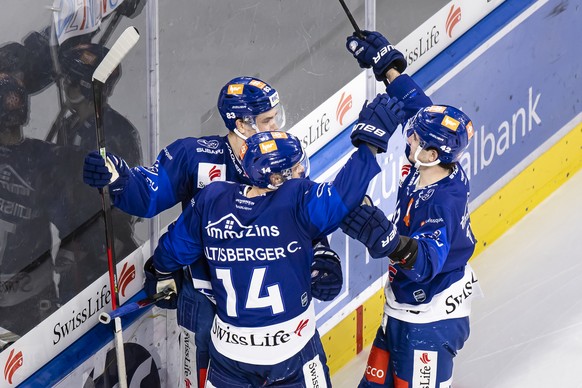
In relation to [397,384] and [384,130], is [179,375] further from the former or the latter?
[384,130]

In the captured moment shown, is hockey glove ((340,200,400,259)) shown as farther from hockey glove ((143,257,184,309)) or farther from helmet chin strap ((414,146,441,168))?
hockey glove ((143,257,184,309))

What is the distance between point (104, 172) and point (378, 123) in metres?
0.95

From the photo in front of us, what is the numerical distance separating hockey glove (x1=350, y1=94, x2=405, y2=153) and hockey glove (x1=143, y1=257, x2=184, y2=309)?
968 millimetres

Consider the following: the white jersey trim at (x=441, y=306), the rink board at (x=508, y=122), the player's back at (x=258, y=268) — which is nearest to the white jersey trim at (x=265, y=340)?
the player's back at (x=258, y=268)

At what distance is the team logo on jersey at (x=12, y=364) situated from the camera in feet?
15.2

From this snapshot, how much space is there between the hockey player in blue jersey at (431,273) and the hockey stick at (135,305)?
83 centimetres

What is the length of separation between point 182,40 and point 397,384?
156 cm

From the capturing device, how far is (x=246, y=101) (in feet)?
15.4

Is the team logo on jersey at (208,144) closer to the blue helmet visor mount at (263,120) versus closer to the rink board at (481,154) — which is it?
the blue helmet visor mount at (263,120)

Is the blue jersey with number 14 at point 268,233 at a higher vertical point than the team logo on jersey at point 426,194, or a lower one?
lower

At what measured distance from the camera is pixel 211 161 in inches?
190

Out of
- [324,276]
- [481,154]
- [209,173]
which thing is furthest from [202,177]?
[481,154]

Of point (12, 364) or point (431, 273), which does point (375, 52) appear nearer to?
point (431, 273)

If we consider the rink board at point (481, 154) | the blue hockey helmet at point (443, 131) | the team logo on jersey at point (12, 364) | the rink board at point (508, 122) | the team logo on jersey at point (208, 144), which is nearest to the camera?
the team logo on jersey at point (12, 364)
